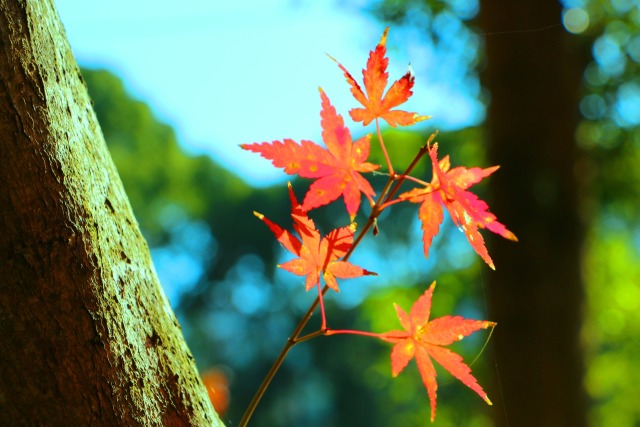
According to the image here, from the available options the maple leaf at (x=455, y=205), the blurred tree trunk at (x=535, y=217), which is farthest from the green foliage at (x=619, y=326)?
the maple leaf at (x=455, y=205)

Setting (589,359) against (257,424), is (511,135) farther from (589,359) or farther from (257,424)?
(257,424)

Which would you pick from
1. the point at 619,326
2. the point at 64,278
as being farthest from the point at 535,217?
the point at 619,326

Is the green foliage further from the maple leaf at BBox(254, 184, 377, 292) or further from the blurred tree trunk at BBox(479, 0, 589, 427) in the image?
the maple leaf at BBox(254, 184, 377, 292)

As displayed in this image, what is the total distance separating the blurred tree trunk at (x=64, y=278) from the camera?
1.26ft

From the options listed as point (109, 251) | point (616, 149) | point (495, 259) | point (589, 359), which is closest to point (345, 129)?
point (109, 251)

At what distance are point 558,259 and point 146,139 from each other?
12505 mm

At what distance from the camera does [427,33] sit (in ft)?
9.22

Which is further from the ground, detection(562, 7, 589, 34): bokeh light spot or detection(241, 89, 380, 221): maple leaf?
detection(562, 7, 589, 34): bokeh light spot

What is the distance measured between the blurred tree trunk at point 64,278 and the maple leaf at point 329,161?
4.5 inches

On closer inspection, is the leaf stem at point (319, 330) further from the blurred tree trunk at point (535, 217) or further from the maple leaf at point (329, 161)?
the blurred tree trunk at point (535, 217)

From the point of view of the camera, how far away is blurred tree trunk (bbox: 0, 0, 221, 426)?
0.38 meters

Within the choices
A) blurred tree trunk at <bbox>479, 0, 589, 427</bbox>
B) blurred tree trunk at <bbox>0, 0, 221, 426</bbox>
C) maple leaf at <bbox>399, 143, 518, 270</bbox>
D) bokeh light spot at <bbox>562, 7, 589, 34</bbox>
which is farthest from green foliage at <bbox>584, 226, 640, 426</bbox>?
blurred tree trunk at <bbox>0, 0, 221, 426</bbox>

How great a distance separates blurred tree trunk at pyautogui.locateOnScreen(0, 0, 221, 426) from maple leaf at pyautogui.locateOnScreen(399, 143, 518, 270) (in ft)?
0.60

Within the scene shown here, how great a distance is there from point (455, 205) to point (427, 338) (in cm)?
9
